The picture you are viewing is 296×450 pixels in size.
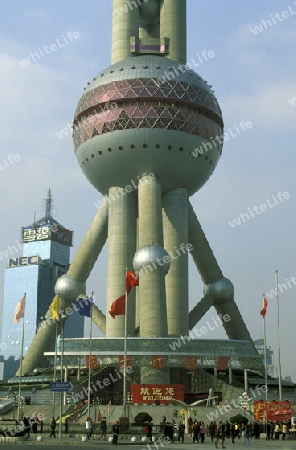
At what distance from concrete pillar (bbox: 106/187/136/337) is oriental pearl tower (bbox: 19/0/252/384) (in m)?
0.13

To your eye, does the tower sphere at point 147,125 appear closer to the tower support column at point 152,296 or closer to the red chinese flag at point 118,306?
the tower support column at point 152,296

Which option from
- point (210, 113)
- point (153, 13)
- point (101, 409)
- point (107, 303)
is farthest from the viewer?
point (153, 13)

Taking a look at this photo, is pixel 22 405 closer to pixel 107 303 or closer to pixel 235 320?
pixel 107 303

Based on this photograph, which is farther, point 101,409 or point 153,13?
point 153,13

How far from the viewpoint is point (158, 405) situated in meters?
58.8

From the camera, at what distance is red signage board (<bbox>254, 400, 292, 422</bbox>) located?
1907 inches

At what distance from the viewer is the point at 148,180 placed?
82.2 m

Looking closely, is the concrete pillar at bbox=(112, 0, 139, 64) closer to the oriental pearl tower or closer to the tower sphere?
the oriental pearl tower

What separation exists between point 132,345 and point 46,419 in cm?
1452

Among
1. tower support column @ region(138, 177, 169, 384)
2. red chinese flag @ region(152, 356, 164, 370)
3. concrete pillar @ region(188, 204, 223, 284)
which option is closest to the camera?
red chinese flag @ region(152, 356, 164, 370)

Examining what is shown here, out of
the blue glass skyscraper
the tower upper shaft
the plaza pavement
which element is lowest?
the plaza pavement

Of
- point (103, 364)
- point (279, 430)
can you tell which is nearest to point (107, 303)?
point (103, 364)

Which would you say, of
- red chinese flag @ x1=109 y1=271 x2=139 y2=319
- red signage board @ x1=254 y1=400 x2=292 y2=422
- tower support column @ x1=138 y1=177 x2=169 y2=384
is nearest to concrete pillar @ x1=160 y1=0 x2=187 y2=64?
tower support column @ x1=138 y1=177 x2=169 y2=384

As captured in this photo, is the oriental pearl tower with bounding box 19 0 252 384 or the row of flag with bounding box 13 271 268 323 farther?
the oriental pearl tower with bounding box 19 0 252 384
